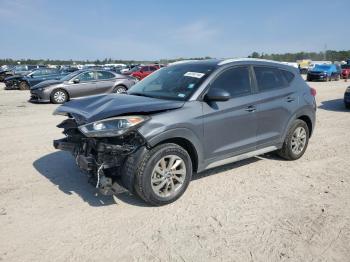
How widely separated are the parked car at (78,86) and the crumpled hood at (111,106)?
410 inches

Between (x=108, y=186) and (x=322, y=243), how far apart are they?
94.5 inches

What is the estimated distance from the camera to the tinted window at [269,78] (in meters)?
5.75

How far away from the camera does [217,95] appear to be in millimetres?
4734

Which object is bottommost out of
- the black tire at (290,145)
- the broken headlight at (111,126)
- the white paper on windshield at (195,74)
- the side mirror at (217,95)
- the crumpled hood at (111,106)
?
the black tire at (290,145)

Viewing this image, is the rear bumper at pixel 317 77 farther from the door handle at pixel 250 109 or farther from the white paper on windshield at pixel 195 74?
the white paper on windshield at pixel 195 74

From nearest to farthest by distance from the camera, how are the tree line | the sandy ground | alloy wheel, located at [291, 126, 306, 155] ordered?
1. the sandy ground
2. alloy wheel, located at [291, 126, 306, 155]
3. the tree line

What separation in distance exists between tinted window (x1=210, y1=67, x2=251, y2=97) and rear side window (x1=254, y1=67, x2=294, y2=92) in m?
0.29

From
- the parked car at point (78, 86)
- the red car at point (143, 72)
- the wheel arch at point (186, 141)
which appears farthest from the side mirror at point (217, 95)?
the red car at point (143, 72)

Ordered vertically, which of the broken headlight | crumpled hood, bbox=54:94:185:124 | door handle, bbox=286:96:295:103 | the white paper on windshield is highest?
the white paper on windshield

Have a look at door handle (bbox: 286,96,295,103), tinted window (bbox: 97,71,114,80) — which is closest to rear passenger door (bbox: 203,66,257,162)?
door handle (bbox: 286,96,295,103)

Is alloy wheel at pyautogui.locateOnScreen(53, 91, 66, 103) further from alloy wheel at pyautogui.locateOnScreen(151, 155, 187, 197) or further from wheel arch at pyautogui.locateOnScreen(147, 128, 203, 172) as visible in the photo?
alloy wheel at pyautogui.locateOnScreen(151, 155, 187, 197)

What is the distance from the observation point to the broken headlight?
4.18 meters

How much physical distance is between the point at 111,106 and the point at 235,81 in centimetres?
193

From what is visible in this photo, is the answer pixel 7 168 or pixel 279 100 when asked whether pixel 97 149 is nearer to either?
pixel 7 168
